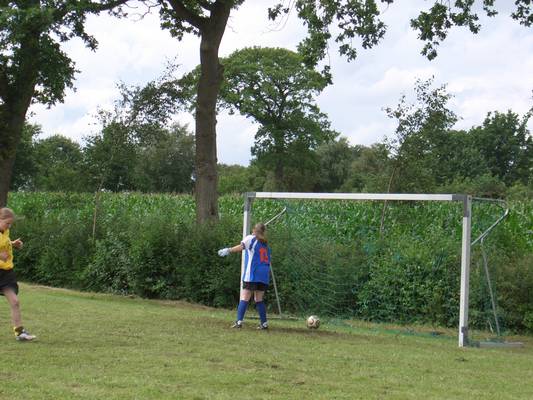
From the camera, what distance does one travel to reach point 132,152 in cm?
2655

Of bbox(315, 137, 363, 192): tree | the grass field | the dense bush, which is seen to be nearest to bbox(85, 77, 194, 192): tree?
the dense bush

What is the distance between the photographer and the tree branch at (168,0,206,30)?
23.4m

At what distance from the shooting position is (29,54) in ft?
78.4

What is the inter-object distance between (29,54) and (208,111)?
5981 mm

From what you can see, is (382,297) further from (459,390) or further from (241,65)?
(241,65)

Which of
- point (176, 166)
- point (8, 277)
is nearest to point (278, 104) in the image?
point (176, 166)

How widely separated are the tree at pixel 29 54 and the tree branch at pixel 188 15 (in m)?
1.70

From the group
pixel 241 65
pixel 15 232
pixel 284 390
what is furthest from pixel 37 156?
pixel 284 390

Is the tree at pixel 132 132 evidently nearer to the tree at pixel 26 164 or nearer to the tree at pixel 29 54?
the tree at pixel 29 54

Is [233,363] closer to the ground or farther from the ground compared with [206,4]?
closer to the ground

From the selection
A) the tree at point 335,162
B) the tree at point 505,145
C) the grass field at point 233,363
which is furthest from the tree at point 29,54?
the tree at point 335,162

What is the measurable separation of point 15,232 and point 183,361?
19.9m

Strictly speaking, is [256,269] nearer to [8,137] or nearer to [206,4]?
[206,4]

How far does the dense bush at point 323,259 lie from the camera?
56.9 feet
